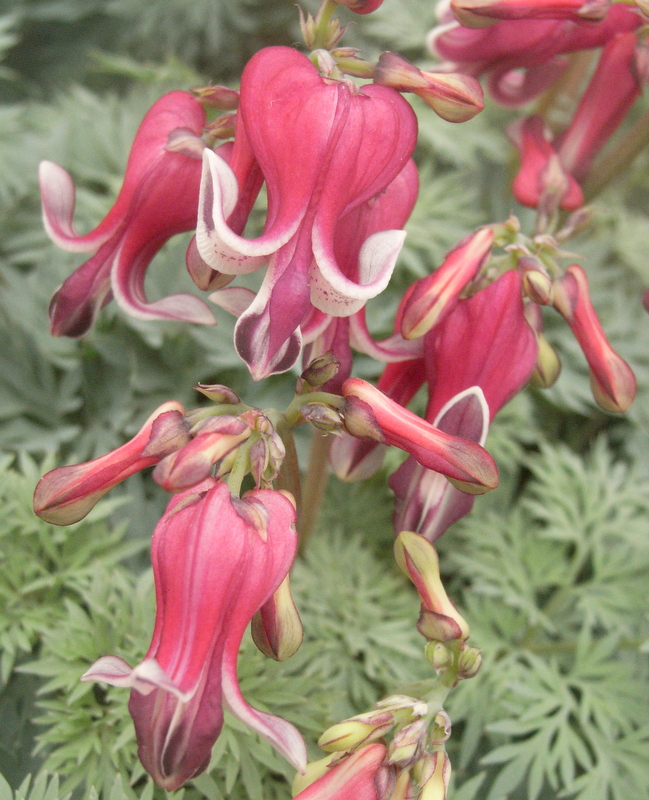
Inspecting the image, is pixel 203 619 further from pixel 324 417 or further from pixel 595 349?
pixel 595 349

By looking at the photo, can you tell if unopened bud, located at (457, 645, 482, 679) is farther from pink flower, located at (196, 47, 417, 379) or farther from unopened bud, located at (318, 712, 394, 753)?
pink flower, located at (196, 47, 417, 379)

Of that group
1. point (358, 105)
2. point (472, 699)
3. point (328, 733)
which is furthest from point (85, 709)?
point (358, 105)

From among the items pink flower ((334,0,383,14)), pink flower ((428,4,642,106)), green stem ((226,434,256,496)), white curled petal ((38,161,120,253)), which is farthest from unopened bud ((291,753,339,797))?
pink flower ((428,4,642,106))

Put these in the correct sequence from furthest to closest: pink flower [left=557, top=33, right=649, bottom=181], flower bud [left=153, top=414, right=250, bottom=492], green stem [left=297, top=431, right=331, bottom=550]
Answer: pink flower [left=557, top=33, right=649, bottom=181], green stem [left=297, top=431, right=331, bottom=550], flower bud [left=153, top=414, right=250, bottom=492]

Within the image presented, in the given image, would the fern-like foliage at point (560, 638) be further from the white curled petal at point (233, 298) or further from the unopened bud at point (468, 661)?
the white curled petal at point (233, 298)

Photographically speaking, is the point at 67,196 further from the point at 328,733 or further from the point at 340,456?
the point at 328,733

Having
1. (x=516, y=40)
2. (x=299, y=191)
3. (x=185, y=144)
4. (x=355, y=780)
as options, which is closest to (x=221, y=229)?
(x=299, y=191)
